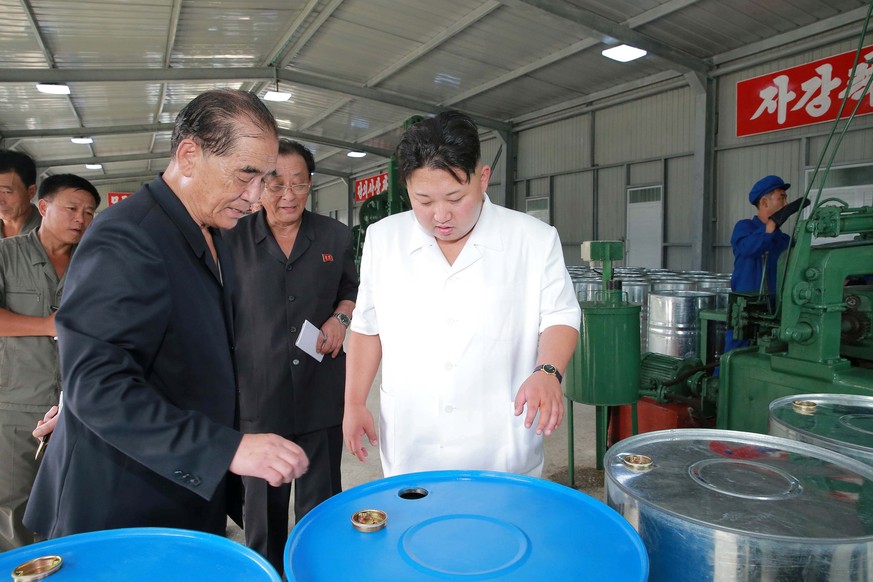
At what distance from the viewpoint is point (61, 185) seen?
7.52 ft

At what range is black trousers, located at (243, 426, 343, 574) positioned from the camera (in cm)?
208

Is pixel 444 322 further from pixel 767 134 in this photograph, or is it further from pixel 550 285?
pixel 767 134

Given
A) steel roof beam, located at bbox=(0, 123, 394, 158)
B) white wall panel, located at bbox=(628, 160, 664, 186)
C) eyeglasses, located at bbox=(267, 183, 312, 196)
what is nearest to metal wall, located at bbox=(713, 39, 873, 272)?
white wall panel, located at bbox=(628, 160, 664, 186)

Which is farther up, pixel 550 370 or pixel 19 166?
pixel 19 166

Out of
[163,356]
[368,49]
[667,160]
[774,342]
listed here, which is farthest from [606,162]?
[163,356]

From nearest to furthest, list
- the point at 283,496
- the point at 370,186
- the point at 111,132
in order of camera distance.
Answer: the point at 283,496
the point at 111,132
the point at 370,186

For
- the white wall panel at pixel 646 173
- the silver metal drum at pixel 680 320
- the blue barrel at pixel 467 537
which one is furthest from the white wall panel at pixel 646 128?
the blue barrel at pixel 467 537

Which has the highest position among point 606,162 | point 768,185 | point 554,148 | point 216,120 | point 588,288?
point 554,148

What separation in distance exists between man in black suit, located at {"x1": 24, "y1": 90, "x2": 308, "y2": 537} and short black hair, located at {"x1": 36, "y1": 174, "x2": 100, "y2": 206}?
1.39 meters

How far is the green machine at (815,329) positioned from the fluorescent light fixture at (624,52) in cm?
594

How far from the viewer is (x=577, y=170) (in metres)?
10.7

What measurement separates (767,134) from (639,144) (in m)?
2.18

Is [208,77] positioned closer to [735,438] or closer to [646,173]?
[646,173]

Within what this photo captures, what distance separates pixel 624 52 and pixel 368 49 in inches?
157
